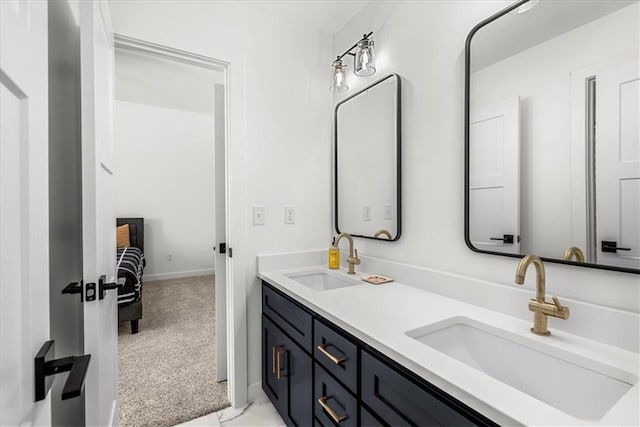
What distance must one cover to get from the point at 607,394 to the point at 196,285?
4609 millimetres

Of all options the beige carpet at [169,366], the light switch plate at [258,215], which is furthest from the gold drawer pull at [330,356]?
the beige carpet at [169,366]

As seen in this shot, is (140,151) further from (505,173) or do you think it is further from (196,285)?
(505,173)

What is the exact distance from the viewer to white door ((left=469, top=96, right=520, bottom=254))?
45.0 inches

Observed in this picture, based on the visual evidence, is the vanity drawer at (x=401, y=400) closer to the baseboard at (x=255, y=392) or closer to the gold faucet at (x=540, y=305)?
the gold faucet at (x=540, y=305)

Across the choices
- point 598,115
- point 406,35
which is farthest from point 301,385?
point 406,35

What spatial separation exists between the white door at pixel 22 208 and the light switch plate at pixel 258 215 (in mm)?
1307

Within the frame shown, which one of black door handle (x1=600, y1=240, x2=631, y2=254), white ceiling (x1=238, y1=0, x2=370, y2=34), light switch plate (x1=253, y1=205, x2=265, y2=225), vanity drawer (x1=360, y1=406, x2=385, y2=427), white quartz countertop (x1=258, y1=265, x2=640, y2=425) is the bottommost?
vanity drawer (x1=360, y1=406, x2=385, y2=427)

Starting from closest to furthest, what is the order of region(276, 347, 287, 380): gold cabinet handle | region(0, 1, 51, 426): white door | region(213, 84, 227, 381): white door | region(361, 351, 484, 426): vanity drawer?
region(0, 1, 51, 426): white door < region(361, 351, 484, 426): vanity drawer < region(276, 347, 287, 380): gold cabinet handle < region(213, 84, 227, 381): white door

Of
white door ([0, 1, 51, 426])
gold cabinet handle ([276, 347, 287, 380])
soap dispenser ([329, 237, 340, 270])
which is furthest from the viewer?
soap dispenser ([329, 237, 340, 270])

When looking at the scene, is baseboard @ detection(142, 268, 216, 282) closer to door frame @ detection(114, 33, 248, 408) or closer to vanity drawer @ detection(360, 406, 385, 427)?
door frame @ detection(114, 33, 248, 408)

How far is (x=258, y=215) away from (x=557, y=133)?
1.52 metres

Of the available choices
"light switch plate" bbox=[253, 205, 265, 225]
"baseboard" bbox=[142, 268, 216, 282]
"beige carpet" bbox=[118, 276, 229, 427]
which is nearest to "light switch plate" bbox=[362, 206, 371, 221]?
"light switch plate" bbox=[253, 205, 265, 225]

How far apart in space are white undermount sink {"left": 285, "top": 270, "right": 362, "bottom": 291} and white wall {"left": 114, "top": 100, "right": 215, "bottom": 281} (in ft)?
12.4

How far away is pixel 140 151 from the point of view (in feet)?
15.6
